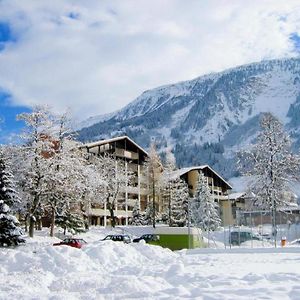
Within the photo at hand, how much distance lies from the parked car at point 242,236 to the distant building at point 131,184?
3398 centimetres

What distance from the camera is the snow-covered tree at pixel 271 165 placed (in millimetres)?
39281

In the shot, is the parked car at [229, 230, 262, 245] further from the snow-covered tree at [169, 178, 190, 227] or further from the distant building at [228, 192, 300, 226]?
the snow-covered tree at [169, 178, 190, 227]

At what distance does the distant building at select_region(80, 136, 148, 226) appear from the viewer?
7931 cm

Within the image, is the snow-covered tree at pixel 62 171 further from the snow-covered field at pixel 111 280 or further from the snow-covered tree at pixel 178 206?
the snow-covered tree at pixel 178 206

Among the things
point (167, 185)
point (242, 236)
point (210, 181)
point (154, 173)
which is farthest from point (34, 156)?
point (210, 181)

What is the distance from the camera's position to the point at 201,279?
1552cm

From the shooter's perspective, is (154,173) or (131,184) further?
(131,184)

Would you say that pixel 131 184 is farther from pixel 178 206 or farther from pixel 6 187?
pixel 6 187

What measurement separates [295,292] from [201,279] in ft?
11.3

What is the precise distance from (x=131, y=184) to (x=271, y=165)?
4687cm

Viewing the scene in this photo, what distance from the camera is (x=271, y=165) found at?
3931 centimetres

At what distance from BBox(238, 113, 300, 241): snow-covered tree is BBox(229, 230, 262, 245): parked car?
3.55 metres

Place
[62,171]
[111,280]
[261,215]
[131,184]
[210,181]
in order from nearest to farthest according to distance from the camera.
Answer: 1. [111,280]
2. [261,215]
3. [62,171]
4. [131,184]
5. [210,181]

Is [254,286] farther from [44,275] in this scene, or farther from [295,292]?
[44,275]
